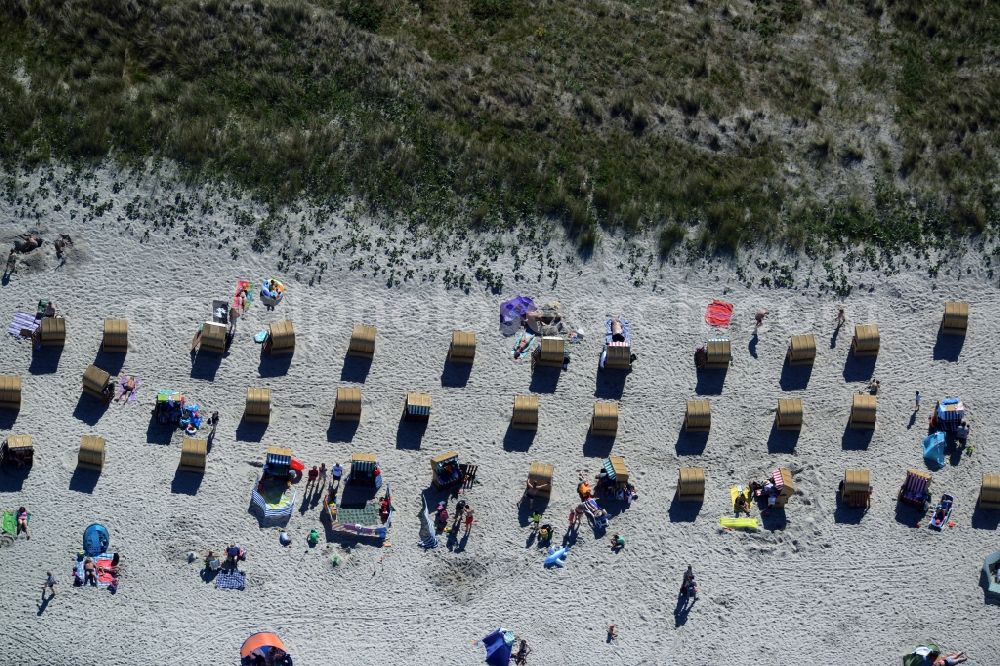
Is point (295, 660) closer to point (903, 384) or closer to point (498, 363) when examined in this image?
point (498, 363)

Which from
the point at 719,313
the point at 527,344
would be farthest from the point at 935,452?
the point at 527,344

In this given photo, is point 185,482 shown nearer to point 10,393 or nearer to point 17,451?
point 17,451

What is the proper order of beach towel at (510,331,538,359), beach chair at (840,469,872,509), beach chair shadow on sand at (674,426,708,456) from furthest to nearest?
beach towel at (510,331,538,359) → beach chair shadow on sand at (674,426,708,456) → beach chair at (840,469,872,509)

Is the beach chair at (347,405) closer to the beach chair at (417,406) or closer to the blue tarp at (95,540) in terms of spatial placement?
the beach chair at (417,406)

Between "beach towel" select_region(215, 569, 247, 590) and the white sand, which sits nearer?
the white sand

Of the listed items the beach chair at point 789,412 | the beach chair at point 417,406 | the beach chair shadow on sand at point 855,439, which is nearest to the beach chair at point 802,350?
the beach chair at point 789,412

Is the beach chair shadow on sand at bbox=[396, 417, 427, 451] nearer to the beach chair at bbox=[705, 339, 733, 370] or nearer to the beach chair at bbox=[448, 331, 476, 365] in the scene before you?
the beach chair at bbox=[448, 331, 476, 365]

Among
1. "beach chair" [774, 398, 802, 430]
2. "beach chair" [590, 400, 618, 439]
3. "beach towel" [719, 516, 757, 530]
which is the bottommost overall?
"beach towel" [719, 516, 757, 530]

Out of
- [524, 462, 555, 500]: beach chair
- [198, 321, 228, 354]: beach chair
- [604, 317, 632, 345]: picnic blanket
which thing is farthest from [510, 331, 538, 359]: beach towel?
[198, 321, 228, 354]: beach chair
